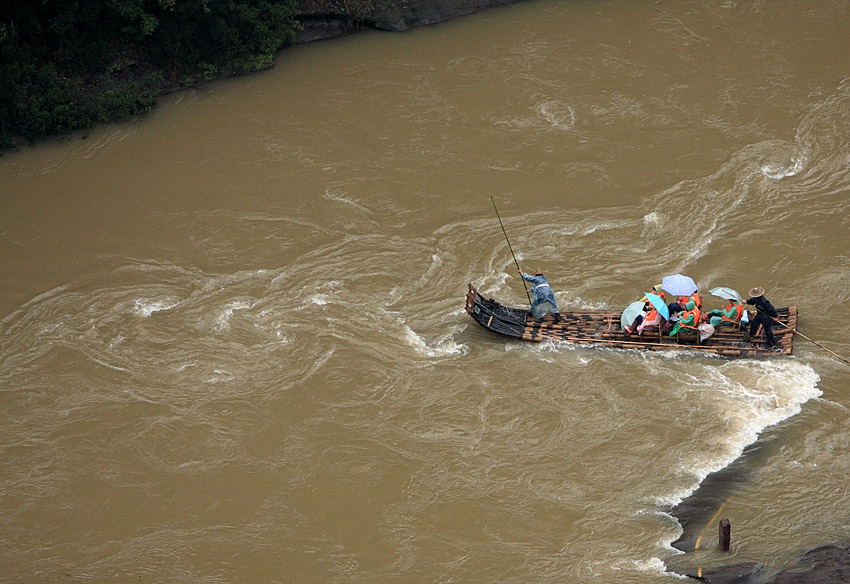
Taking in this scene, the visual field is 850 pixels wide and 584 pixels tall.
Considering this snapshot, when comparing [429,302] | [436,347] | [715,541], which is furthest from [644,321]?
[715,541]

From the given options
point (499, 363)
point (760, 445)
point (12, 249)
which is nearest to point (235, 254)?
point (12, 249)

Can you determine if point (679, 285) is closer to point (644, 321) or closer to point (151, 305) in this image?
point (644, 321)

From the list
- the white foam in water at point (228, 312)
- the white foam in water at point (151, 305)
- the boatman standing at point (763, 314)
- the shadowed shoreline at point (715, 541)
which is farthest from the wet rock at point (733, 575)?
the white foam in water at point (151, 305)

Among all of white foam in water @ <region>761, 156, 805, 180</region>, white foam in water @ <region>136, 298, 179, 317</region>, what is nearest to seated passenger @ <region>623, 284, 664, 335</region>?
white foam in water @ <region>761, 156, 805, 180</region>

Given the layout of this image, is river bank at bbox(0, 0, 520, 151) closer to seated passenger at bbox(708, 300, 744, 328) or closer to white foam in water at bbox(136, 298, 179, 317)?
white foam in water at bbox(136, 298, 179, 317)

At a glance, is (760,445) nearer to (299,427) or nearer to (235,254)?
(299,427)
